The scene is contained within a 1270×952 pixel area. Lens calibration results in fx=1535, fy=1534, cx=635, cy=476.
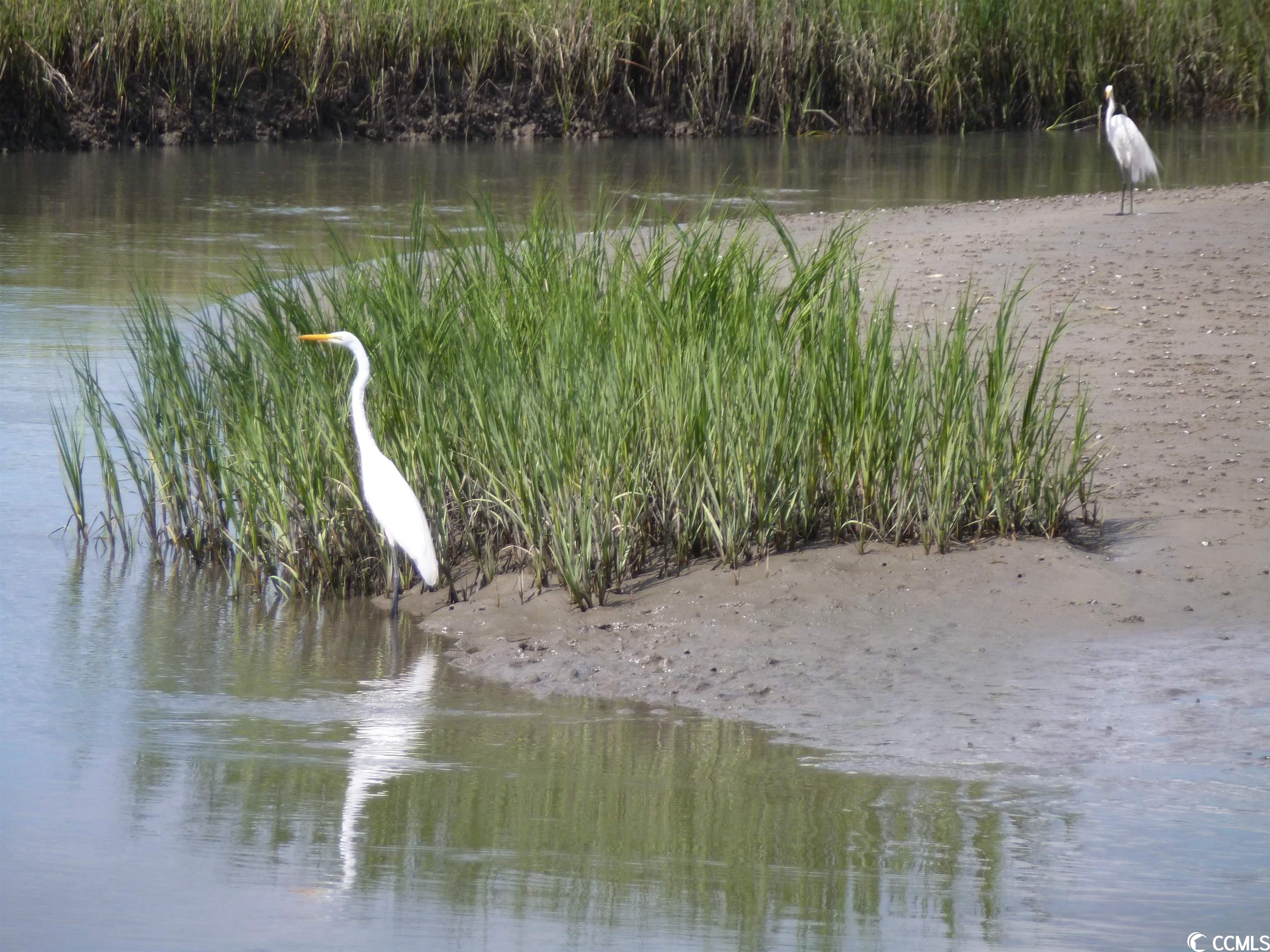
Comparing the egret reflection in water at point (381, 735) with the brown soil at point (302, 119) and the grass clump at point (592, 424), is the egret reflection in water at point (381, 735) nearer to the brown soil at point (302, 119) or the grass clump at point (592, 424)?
the grass clump at point (592, 424)

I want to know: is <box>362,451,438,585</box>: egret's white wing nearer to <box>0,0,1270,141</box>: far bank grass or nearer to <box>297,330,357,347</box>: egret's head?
<box>297,330,357,347</box>: egret's head

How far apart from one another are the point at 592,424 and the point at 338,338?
934mm

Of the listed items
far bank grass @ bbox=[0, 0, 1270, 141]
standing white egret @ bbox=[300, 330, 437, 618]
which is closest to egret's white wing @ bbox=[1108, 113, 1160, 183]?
far bank grass @ bbox=[0, 0, 1270, 141]

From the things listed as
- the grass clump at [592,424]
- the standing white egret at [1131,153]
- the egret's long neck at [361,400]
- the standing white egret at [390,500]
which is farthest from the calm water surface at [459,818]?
the standing white egret at [1131,153]

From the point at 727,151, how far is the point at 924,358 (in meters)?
11.5

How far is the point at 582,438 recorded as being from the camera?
4801 millimetres

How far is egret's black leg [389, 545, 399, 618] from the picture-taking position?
4961mm

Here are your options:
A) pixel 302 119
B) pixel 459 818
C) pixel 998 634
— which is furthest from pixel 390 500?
pixel 302 119

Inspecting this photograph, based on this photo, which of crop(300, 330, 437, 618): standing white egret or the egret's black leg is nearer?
crop(300, 330, 437, 618): standing white egret

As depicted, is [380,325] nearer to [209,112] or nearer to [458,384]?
[458,384]

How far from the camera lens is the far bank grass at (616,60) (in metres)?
17.2

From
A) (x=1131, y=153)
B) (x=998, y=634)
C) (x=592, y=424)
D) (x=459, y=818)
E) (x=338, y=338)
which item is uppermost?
(x=1131, y=153)

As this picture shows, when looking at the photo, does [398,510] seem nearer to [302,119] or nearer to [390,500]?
[390,500]

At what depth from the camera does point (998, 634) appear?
175 inches
